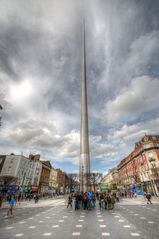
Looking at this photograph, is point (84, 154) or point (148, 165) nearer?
point (148, 165)

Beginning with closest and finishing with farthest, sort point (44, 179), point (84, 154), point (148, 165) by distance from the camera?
point (148, 165) → point (84, 154) → point (44, 179)

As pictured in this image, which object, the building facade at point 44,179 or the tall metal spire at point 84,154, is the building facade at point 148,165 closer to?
the tall metal spire at point 84,154

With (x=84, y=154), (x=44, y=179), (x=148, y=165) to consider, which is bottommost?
(x=44, y=179)

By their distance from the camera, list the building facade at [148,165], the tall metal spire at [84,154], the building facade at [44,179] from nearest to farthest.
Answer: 1. the tall metal spire at [84,154]
2. the building facade at [148,165]
3. the building facade at [44,179]

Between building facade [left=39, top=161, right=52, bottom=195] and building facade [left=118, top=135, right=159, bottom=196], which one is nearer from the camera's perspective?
building facade [left=118, top=135, right=159, bottom=196]

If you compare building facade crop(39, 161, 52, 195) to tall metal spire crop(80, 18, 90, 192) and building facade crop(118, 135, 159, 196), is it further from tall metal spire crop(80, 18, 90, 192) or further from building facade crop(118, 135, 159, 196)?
building facade crop(118, 135, 159, 196)

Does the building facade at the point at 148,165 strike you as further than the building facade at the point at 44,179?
No

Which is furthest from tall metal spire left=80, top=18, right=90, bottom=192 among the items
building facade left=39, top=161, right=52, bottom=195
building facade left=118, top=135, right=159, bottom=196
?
building facade left=39, top=161, right=52, bottom=195

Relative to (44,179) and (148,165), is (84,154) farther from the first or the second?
(44,179)

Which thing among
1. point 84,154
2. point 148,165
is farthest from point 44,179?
point 148,165

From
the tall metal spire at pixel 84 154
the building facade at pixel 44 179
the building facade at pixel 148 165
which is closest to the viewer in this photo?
the tall metal spire at pixel 84 154

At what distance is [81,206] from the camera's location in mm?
18062

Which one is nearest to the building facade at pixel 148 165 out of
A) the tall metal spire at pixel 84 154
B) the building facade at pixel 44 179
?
the tall metal spire at pixel 84 154

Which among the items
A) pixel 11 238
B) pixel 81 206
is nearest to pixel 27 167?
pixel 81 206
